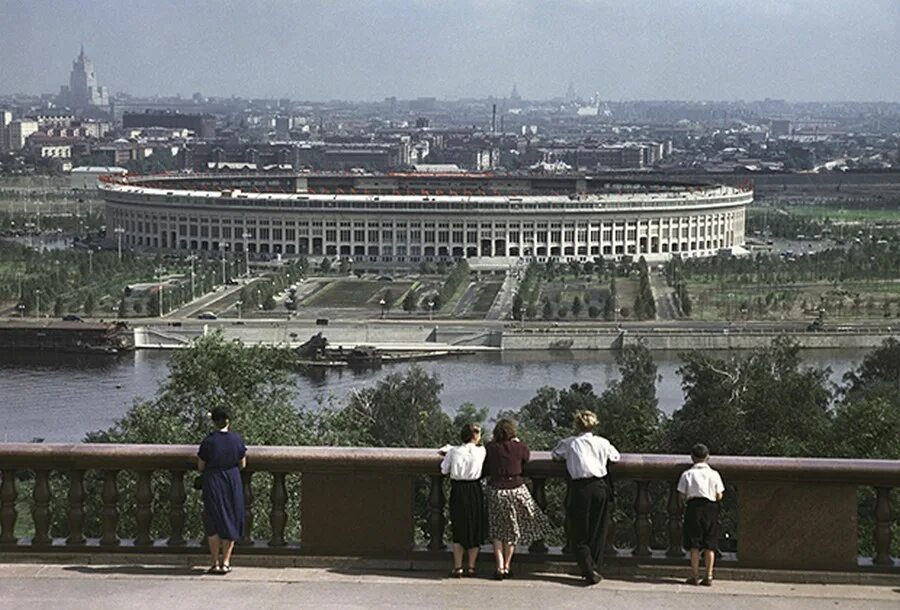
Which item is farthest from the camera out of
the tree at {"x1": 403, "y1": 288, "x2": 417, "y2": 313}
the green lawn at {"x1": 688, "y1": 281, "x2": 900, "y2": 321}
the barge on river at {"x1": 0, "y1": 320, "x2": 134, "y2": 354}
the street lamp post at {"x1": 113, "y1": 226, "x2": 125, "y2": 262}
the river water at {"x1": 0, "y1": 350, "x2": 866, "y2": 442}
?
the street lamp post at {"x1": 113, "y1": 226, "x2": 125, "y2": 262}

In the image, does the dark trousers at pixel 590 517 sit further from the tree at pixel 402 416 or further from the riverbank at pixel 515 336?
the riverbank at pixel 515 336

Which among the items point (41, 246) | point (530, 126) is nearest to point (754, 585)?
point (41, 246)

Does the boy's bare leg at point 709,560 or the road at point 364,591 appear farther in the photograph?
the boy's bare leg at point 709,560

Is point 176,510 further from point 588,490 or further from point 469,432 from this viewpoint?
point 588,490

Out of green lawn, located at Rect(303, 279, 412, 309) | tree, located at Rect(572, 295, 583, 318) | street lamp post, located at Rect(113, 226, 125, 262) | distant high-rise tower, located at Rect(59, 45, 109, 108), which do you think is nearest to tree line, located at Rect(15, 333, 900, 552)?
tree, located at Rect(572, 295, 583, 318)

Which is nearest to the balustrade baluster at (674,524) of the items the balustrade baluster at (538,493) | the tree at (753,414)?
the balustrade baluster at (538,493)

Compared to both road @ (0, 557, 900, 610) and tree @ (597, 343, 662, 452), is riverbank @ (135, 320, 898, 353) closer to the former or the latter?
tree @ (597, 343, 662, 452)

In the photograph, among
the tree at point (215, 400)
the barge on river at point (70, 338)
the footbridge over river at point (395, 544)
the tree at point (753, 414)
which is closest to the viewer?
the footbridge over river at point (395, 544)
